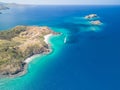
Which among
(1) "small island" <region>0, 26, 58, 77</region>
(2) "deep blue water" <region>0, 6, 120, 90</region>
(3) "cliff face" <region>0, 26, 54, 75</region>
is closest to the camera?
(2) "deep blue water" <region>0, 6, 120, 90</region>

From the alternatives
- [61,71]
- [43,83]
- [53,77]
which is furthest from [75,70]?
[43,83]

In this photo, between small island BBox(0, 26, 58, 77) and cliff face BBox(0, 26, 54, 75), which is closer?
small island BBox(0, 26, 58, 77)

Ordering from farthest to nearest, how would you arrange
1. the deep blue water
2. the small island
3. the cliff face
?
the cliff face < the small island < the deep blue water

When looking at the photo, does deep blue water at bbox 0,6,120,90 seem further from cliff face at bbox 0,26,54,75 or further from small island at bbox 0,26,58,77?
cliff face at bbox 0,26,54,75

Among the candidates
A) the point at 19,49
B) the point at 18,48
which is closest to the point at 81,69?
the point at 19,49

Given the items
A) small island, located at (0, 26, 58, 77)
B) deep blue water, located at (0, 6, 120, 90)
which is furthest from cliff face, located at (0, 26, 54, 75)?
deep blue water, located at (0, 6, 120, 90)

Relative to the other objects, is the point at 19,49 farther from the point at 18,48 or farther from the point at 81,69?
the point at 81,69

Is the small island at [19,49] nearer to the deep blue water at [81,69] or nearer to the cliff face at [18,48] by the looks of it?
the cliff face at [18,48]

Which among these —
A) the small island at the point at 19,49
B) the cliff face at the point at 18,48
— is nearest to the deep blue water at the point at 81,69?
the small island at the point at 19,49

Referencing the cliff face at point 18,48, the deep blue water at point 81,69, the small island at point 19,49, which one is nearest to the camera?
the deep blue water at point 81,69
